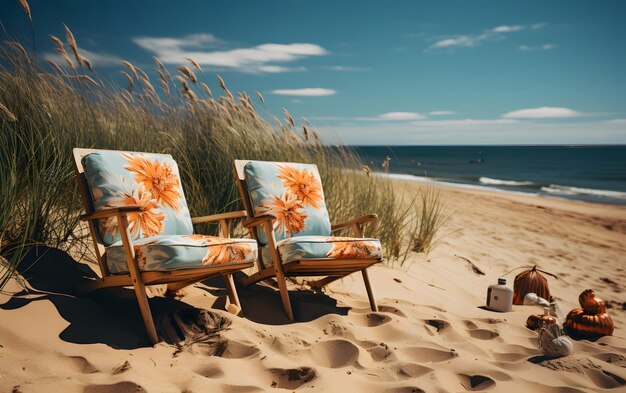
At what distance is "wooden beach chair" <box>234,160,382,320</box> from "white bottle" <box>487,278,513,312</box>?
1152 millimetres

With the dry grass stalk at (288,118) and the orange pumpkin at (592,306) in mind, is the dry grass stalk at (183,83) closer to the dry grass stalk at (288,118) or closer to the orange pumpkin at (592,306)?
the dry grass stalk at (288,118)

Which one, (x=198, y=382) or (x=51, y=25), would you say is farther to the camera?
(x=51, y=25)

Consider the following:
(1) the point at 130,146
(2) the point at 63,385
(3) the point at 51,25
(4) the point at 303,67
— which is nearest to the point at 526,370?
(2) the point at 63,385

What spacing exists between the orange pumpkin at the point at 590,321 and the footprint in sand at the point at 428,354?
1175 millimetres

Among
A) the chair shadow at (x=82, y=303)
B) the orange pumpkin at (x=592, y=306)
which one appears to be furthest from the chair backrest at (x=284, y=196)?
the orange pumpkin at (x=592, y=306)

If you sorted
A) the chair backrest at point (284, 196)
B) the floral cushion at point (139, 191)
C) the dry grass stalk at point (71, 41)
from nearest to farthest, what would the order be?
the floral cushion at point (139, 191)
the chair backrest at point (284, 196)
the dry grass stalk at point (71, 41)

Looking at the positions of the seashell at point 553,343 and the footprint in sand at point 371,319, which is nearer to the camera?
the seashell at point 553,343

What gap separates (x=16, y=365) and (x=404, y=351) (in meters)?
1.92

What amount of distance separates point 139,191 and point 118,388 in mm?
1483

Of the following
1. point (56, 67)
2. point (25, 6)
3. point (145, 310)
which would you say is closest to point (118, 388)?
point (145, 310)

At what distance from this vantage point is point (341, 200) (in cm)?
511

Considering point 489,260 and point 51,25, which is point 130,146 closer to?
point 51,25

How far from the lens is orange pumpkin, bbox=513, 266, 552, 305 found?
4.40m

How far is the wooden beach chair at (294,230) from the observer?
328cm
